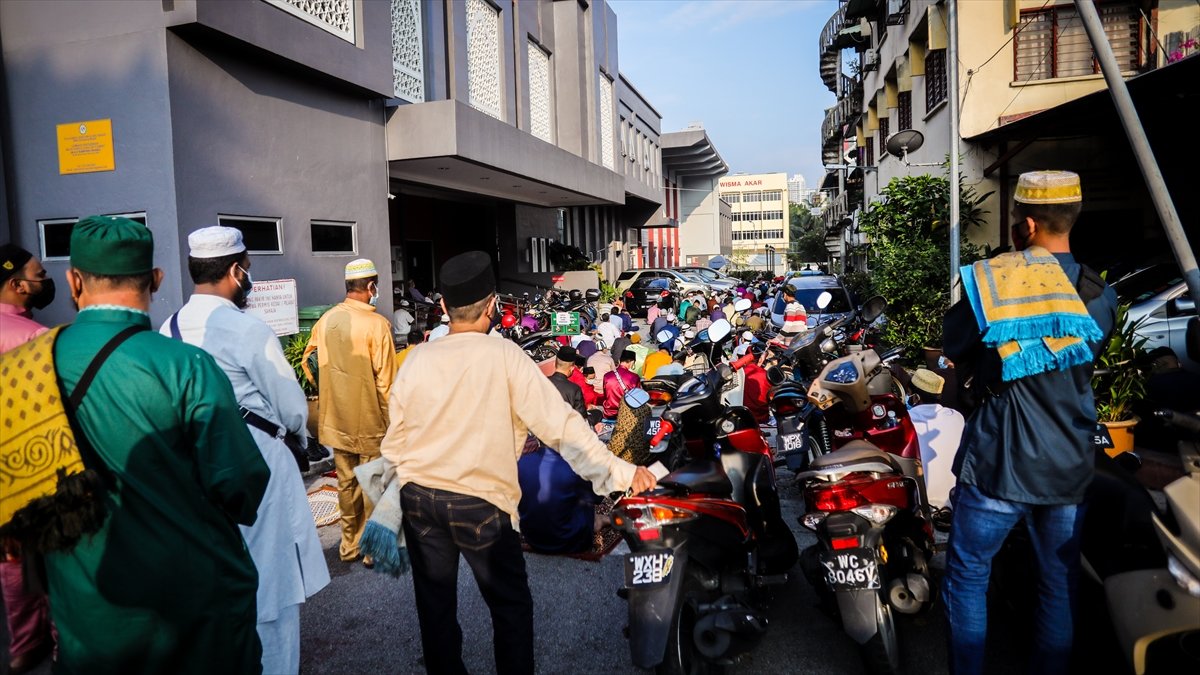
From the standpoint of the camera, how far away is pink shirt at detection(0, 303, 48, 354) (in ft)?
11.3

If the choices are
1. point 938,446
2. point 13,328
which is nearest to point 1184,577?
point 938,446

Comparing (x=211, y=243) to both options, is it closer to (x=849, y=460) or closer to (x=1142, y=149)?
(x=849, y=460)

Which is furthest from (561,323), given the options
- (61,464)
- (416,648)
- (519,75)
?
(61,464)

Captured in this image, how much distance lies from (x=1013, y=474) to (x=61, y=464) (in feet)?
9.32

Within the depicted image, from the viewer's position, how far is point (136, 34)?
7.53 metres

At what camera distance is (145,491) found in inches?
76.4

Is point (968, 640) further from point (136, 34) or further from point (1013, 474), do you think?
point (136, 34)

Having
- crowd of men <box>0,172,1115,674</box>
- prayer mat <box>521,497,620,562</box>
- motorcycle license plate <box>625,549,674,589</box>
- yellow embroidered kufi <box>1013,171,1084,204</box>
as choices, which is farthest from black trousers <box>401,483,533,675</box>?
yellow embroidered kufi <box>1013,171,1084,204</box>

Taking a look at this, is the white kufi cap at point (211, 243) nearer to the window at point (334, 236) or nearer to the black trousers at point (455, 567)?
the black trousers at point (455, 567)

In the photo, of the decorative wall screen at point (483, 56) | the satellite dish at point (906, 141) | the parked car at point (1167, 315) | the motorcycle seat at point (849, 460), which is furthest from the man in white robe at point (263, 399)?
the decorative wall screen at point (483, 56)

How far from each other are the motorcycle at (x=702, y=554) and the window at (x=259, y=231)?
6.58 metres

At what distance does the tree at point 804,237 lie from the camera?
71312 millimetres

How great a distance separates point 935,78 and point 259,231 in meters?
12.1

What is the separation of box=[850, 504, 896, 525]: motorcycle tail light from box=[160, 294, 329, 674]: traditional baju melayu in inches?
90.1
